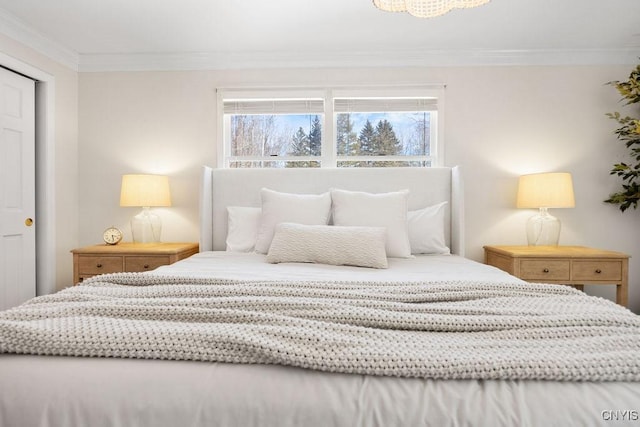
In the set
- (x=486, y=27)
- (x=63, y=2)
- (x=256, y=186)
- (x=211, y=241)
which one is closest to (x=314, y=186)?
(x=256, y=186)

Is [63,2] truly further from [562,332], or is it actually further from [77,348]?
[562,332]

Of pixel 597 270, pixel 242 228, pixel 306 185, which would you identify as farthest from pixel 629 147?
pixel 242 228

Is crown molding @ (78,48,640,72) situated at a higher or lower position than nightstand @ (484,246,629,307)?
higher

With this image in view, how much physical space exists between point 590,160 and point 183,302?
3448mm

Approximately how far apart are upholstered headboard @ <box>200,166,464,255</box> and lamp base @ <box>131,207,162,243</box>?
0.49 metres

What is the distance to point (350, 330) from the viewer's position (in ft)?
3.44

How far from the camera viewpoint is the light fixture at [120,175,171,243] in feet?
10.2

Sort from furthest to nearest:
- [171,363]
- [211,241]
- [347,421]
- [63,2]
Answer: [211,241], [63,2], [171,363], [347,421]

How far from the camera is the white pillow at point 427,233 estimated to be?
280 centimetres

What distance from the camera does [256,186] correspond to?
323cm

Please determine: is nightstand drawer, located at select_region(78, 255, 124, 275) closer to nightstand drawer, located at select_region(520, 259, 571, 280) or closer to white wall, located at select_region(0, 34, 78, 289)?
white wall, located at select_region(0, 34, 78, 289)

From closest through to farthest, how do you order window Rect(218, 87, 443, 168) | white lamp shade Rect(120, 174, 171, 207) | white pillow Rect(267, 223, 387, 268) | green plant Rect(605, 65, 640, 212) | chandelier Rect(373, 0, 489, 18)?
1. chandelier Rect(373, 0, 489, 18)
2. white pillow Rect(267, 223, 387, 268)
3. green plant Rect(605, 65, 640, 212)
4. white lamp shade Rect(120, 174, 171, 207)
5. window Rect(218, 87, 443, 168)

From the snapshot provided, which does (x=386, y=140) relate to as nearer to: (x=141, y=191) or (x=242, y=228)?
(x=242, y=228)

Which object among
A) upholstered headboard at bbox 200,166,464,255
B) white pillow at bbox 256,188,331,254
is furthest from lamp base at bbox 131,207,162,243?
white pillow at bbox 256,188,331,254
